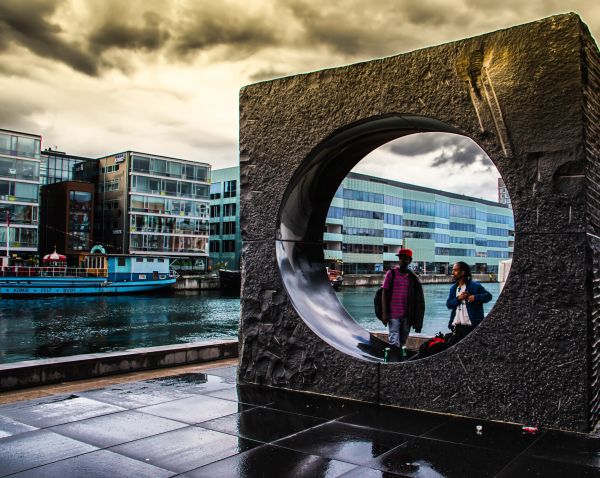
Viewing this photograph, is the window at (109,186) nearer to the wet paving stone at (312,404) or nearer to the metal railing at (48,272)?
the metal railing at (48,272)

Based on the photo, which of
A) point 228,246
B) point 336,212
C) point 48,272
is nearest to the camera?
point 48,272

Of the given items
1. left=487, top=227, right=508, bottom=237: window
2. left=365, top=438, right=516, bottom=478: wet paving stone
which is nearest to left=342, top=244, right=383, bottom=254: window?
left=487, top=227, right=508, bottom=237: window

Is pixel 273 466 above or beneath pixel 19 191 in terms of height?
beneath

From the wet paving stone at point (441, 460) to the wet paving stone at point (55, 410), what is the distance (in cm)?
259

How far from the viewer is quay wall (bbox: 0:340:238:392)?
6516 millimetres

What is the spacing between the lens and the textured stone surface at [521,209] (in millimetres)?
4621

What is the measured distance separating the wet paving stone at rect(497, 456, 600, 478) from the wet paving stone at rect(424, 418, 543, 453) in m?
0.25

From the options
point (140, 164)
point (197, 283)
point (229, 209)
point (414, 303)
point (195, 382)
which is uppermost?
point (140, 164)

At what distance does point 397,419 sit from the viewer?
494cm

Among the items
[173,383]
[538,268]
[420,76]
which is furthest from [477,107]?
[173,383]

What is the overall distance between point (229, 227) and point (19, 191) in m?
28.2

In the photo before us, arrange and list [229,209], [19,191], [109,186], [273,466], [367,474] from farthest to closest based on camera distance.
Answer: [229,209] → [109,186] → [19,191] → [273,466] → [367,474]

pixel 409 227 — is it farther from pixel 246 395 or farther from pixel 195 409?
pixel 195 409

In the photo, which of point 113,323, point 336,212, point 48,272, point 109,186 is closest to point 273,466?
point 113,323
